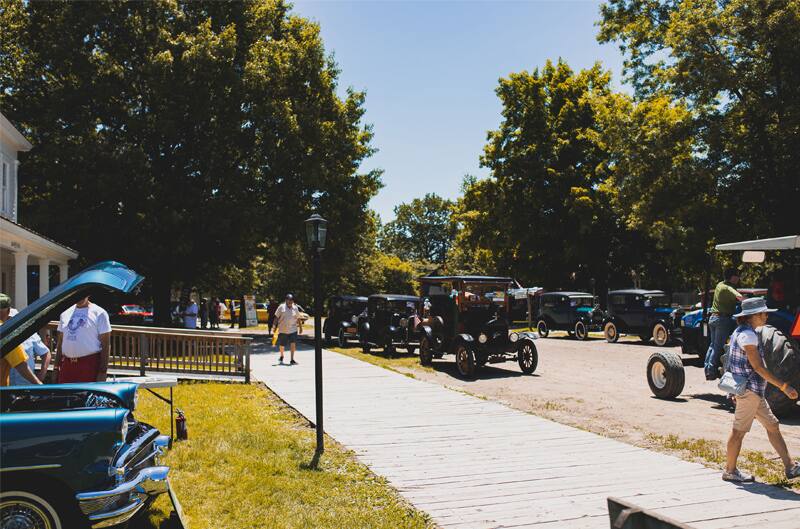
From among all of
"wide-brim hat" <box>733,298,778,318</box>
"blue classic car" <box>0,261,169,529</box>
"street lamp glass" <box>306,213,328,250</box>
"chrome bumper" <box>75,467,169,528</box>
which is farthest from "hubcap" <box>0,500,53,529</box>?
"wide-brim hat" <box>733,298,778,318</box>

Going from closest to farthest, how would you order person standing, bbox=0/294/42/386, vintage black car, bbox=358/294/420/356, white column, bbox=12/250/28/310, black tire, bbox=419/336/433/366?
person standing, bbox=0/294/42/386
black tire, bbox=419/336/433/366
white column, bbox=12/250/28/310
vintage black car, bbox=358/294/420/356

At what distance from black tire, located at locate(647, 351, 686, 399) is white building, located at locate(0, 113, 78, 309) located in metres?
15.9

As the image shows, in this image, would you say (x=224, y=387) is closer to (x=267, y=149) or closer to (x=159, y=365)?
(x=159, y=365)

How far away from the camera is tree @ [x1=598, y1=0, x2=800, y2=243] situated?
19938 millimetres

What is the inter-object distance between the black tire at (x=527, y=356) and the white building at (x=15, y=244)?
13.6 meters

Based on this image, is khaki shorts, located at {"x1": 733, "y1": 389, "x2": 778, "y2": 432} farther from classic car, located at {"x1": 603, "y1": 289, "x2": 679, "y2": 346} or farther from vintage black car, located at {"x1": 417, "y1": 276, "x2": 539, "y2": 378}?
classic car, located at {"x1": 603, "y1": 289, "x2": 679, "y2": 346}

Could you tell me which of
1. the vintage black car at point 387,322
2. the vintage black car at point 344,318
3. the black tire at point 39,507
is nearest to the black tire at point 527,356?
the vintage black car at point 387,322

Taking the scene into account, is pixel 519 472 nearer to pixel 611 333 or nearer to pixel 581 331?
pixel 611 333

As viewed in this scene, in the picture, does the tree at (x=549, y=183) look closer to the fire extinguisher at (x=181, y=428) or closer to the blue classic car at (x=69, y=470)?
the fire extinguisher at (x=181, y=428)

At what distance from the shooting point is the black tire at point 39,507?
3.79m

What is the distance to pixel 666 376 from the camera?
435 inches

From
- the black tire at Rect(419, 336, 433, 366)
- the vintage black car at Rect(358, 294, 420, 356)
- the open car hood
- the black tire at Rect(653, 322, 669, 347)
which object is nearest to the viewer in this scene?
the open car hood

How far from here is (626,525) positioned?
2125mm

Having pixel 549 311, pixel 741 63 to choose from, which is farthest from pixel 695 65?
pixel 549 311
